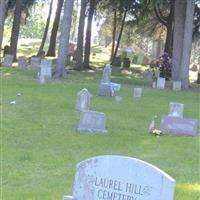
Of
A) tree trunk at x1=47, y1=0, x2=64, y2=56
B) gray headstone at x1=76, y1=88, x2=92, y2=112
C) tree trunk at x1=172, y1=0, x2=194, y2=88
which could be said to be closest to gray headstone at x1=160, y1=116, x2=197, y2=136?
gray headstone at x1=76, y1=88, x2=92, y2=112

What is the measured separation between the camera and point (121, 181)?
4402mm

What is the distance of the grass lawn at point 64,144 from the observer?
727cm

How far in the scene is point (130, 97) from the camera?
62.7 ft

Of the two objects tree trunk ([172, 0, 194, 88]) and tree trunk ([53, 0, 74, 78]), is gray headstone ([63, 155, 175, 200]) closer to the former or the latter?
tree trunk ([53, 0, 74, 78])

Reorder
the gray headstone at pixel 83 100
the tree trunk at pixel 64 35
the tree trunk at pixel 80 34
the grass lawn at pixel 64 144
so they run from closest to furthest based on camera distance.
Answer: the grass lawn at pixel 64 144 → the gray headstone at pixel 83 100 → the tree trunk at pixel 64 35 → the tree trunk at pixel 80 34

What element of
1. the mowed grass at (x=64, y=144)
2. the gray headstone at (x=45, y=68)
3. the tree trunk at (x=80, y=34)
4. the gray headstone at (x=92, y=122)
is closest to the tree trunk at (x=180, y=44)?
the tree trunk at (x=80, y=34)

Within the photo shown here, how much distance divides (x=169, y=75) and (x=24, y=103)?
16139mm

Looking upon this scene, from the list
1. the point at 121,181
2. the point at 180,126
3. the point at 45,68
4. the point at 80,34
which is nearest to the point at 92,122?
the point at 180,126

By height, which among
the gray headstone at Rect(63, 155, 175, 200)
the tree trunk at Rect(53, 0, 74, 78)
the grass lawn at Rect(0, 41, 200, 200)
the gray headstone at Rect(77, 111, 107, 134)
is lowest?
the grass lawn at Rect(0, 41, 200, 200)

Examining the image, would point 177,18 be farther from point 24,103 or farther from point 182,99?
point 24,103

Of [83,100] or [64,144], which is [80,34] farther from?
[64,144]

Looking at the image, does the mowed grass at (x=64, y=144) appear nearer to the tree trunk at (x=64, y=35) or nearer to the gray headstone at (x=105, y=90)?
the gray headstone at (x=105, y=90)

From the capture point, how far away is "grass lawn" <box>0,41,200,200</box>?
7.27 metres

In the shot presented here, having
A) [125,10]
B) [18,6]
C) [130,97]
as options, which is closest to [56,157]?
[130,97]
